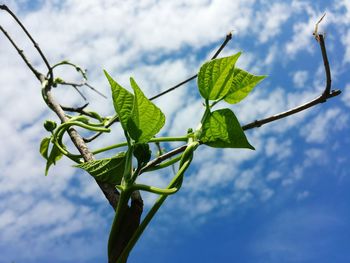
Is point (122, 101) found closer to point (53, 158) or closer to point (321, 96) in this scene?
point (321, 96)

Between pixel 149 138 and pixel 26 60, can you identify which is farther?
pixel 26 60

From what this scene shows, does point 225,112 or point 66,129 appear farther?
point 66,129

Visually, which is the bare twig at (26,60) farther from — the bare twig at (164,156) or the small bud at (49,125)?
the bare twig at (164,156)

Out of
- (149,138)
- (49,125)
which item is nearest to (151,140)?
(149,138)

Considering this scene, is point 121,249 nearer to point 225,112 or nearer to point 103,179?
point 103,179

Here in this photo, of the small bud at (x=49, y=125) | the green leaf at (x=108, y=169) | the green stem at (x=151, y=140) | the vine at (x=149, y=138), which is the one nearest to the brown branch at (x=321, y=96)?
the vine at (x=149, y=138)

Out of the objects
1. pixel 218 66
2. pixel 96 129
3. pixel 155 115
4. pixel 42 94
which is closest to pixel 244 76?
pixel 218 66
